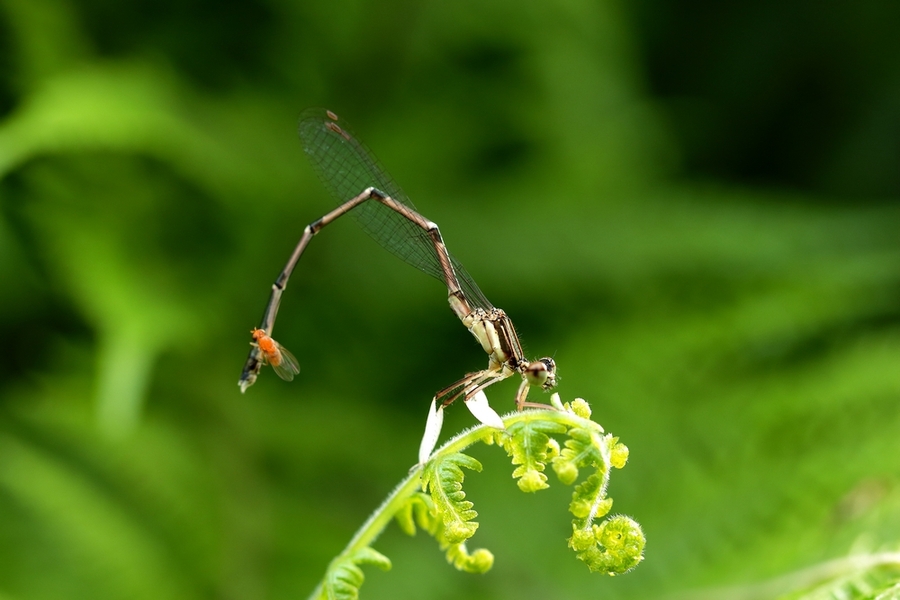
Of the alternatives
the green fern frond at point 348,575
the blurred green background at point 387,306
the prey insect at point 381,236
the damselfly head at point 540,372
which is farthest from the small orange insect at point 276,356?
the green fern frond at point 348,575

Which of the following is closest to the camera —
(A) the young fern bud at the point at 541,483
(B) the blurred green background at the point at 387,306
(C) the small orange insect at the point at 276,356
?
(A) the young fern bud at the point at 541,483

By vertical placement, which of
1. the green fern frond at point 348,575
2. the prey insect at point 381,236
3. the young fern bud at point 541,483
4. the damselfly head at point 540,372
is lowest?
the green fern frond at point 348,575

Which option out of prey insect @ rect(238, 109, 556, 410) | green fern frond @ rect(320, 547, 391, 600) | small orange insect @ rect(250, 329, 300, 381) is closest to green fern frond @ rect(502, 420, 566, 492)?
green fern frond @ rect(320, 547, 391, 600)

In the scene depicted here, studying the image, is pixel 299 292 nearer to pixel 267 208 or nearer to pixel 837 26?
pixel 267 208

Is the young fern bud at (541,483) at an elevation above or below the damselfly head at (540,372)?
below

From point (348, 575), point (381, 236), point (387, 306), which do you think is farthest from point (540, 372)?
point (387, 306)

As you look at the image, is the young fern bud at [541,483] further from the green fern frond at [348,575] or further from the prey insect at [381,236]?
the prey insect at [381,236]

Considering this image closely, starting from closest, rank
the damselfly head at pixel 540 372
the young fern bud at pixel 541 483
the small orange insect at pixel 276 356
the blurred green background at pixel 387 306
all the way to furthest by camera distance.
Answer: the young fern bud at pixel 541 483 → the damselfly head at pixel 540 372 → the small orange insect at pixel 276 356 → the blurred green background at pixel 387 306
